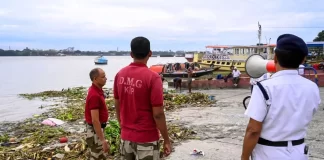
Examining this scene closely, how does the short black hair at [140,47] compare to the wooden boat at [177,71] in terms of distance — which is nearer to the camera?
the short black hair at [140,47]

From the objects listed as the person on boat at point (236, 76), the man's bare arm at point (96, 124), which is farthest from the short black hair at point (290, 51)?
the person on boat at point (236, 76)

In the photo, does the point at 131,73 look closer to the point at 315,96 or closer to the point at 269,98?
the point at 269,98

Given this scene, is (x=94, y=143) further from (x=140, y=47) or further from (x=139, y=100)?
(x=140, y=47)

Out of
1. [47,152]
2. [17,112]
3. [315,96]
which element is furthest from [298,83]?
[17,112]

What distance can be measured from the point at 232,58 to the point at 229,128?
32.5 m

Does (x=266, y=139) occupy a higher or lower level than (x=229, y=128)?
higher

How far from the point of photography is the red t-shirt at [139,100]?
10.2 ft

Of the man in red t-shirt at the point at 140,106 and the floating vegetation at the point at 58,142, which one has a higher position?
the man in red t-shirt at the point at 140,106

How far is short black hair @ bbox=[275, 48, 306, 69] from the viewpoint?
2.38 meters

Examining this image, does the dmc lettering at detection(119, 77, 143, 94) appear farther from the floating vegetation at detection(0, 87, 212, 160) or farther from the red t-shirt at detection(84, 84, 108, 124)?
the floating vegetation at detection(0, 87, 212, 160)

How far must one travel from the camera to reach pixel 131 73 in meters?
3.21

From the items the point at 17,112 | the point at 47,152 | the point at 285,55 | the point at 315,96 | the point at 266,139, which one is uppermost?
the point at 285,55

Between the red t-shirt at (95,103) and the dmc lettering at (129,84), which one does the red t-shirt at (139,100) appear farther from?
the red t-shirt at (95,103)

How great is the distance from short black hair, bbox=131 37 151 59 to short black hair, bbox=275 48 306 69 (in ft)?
4.37
